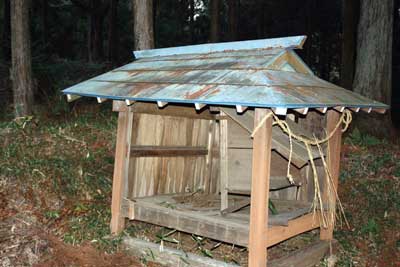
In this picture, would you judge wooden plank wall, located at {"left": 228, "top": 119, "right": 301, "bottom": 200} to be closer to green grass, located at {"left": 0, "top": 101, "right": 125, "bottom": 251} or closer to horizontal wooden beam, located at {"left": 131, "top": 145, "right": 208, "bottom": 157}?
horizontal wooden beam, located at {"left": 131, "top": 145, "right": 208, "bottom": 157}

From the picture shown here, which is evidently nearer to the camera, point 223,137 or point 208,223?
point 208,223

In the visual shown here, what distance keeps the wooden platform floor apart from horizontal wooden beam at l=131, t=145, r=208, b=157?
2.02ft

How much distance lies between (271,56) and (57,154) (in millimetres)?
4748

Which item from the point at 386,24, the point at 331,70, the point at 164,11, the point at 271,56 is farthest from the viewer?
the point at 164,11

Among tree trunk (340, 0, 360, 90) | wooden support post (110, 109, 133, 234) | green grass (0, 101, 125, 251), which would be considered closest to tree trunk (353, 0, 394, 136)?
tree trunk (340, 0, 360, 90)

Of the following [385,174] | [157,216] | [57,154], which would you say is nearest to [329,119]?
[157,216]

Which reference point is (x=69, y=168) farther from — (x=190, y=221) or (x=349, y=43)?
(x=349, y=43)

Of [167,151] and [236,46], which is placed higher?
[236,46]

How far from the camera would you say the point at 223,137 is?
17.3 ft

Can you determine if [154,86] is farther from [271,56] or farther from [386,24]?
[386,24]

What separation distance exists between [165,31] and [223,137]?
21.0 m

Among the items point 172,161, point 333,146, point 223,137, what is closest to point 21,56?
point 172,161

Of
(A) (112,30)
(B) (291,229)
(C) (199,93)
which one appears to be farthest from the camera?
(A) (112,30)

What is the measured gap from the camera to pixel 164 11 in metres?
28.0
